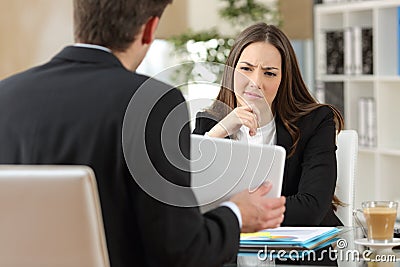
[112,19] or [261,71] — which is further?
[261,71]

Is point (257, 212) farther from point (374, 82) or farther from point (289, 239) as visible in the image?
point (374, 82)

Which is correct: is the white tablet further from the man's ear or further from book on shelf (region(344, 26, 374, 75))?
book on shelf (region(344, 26, 374, 75))

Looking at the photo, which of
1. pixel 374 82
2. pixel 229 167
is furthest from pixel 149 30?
pixel 374 82

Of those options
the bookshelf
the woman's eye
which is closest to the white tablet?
the woman's eye

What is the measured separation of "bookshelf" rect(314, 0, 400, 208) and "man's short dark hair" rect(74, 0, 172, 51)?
3.28 m

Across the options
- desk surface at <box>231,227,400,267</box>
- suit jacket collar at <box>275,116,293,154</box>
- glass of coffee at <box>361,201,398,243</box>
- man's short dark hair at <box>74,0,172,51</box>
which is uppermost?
man's short dark hair at <box>74,0,172,51</box>

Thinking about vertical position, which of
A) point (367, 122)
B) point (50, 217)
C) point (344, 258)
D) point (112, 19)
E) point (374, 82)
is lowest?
point (344, 258)

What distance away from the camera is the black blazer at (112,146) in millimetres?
1446

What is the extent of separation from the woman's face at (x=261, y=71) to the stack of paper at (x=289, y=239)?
0.54m

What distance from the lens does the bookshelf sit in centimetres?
470

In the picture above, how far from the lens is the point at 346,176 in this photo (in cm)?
278

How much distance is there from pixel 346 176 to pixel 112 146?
1486mm

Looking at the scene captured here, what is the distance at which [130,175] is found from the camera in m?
1.45

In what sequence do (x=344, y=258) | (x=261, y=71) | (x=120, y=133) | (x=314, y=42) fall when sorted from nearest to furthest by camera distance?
(x=120, y=133)
(x=344, y=258)
(x=261, y=71)
(x=314, y=42)
